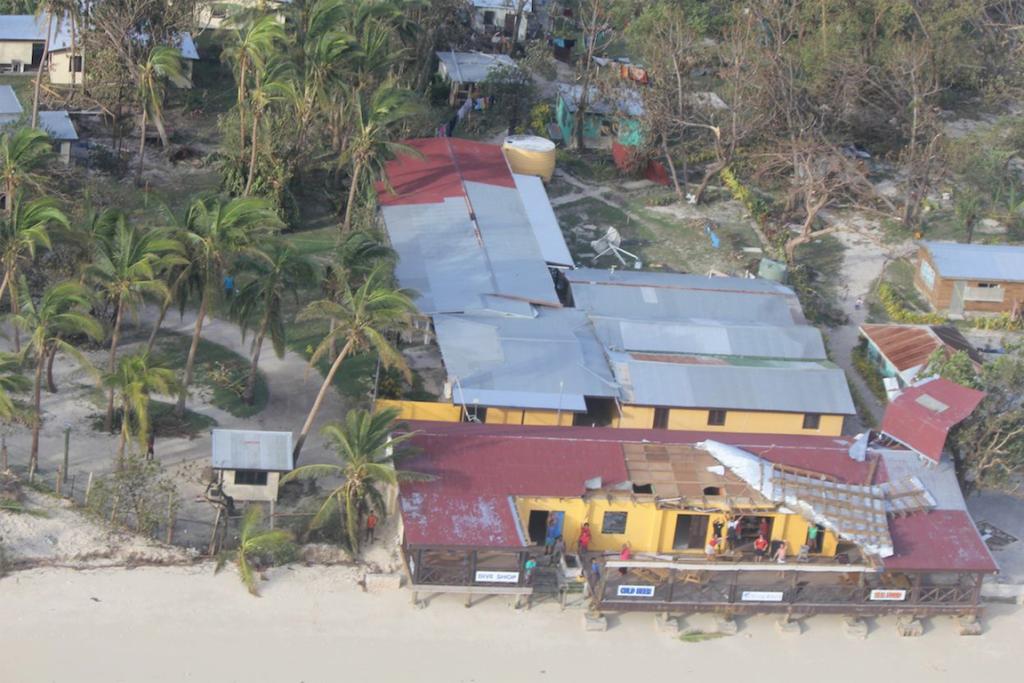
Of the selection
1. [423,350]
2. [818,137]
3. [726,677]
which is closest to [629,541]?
[726,677]

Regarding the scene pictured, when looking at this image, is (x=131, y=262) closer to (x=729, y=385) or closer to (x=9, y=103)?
(x=729, y=385)

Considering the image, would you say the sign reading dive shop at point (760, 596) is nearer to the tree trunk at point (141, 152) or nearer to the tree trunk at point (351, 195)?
the tree trunk at point (351, 195)

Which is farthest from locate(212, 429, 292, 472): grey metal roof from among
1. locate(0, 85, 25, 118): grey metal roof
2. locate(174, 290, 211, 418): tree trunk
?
locate(0, 85, 25, 118): grey metal roof

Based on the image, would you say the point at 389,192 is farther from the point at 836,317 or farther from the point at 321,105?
the point at 836,317

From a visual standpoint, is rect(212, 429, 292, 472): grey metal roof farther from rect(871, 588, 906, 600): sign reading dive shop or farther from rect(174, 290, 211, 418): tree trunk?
rect(871, 588, 906, 600): sign reading dive shop

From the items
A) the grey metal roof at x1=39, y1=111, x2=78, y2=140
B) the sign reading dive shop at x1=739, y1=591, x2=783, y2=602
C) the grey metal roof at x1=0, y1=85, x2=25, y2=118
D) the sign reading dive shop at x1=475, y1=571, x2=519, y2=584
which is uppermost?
the grey metal roof at x1=0, y1=85, x2=25, y2=118

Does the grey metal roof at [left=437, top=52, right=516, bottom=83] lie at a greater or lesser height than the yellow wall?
greater

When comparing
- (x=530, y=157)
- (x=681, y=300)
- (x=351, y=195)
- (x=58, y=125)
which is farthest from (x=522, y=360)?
(x=58, y=125)
